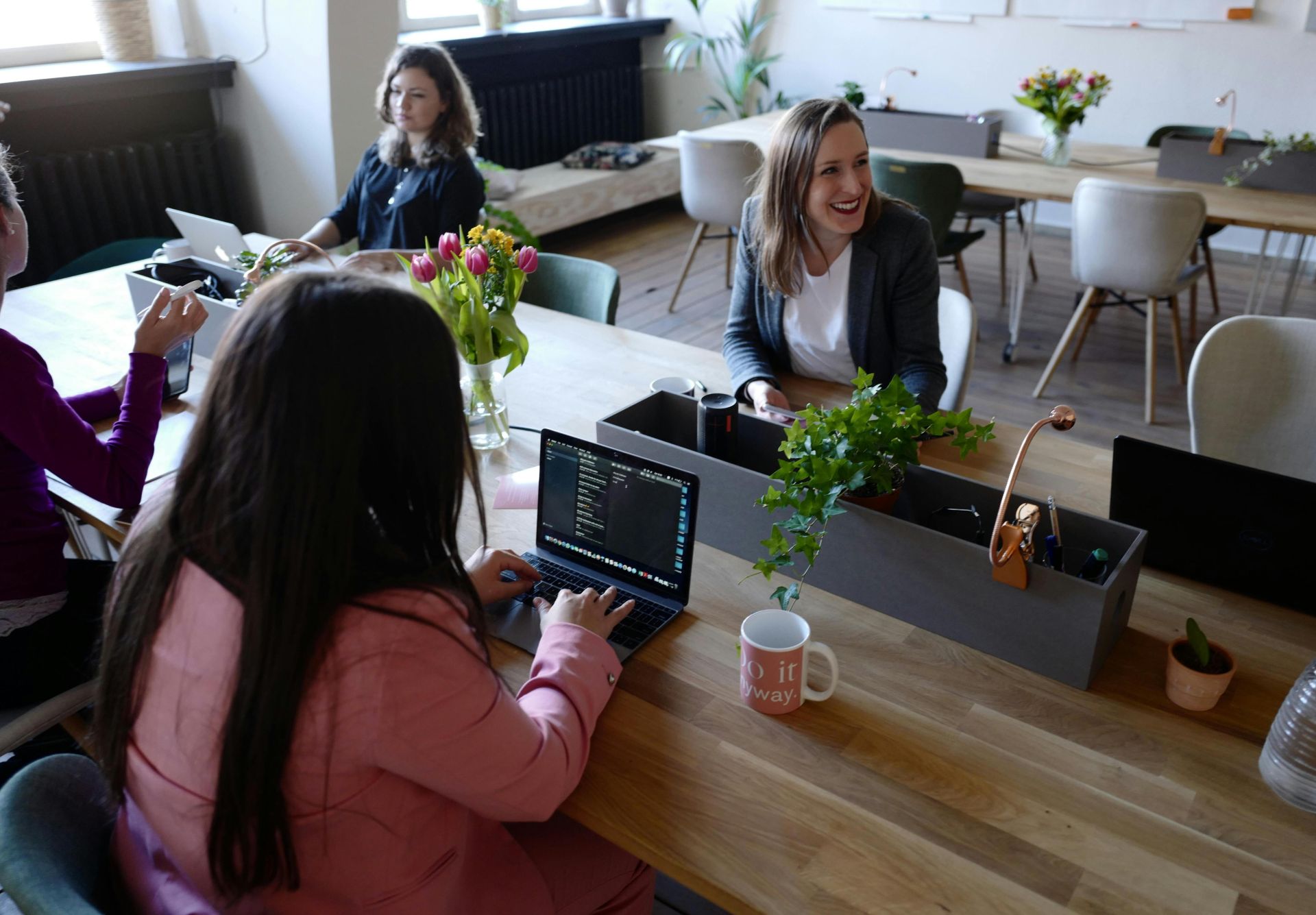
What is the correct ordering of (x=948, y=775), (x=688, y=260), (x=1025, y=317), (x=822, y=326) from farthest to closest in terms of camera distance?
1. (x=1025, y=317)
2. (x=688, y=260)
3. (x=822, y=326)
4. (x=948, y=775)

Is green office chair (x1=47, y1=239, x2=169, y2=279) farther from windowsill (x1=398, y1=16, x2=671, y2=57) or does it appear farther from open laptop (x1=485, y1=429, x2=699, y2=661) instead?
windowsill (x1=398, y1=16, x2=671, y2=57)

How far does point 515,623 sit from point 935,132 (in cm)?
374

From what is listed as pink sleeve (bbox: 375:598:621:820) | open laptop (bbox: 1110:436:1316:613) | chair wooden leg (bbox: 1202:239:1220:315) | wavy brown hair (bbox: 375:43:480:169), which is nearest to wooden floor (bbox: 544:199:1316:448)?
chair wooden leg (bbox: 1202:239:1220:315)

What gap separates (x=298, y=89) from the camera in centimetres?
393

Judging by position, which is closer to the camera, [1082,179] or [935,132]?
[1082,179]

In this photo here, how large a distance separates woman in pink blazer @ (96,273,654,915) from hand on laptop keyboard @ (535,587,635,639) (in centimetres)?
24

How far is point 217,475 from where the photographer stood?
2.78 ft

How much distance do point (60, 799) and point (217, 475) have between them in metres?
0.45

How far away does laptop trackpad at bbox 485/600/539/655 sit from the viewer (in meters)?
1.31

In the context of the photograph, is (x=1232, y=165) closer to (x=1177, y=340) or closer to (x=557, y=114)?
(x=1177, y=340)

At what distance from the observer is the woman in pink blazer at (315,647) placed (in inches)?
32.8

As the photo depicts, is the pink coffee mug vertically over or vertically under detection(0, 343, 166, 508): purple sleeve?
under

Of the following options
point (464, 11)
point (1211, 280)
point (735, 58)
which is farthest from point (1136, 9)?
point (464, 11)

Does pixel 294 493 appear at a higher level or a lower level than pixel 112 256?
higher
